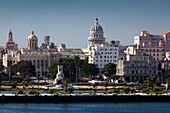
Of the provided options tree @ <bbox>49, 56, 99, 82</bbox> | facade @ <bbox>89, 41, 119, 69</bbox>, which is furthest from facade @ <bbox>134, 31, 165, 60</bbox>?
tree @ <bbox>49, 56, 99, 82</bbox>

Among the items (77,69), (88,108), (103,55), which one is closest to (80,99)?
(88,108)

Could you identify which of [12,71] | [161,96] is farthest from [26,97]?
[12,71]

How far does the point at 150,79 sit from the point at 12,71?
40.0 metres

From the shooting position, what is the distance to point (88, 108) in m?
78.2

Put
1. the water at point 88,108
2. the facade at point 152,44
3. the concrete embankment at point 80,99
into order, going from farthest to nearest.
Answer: the facade at point 152,44 → the concrete embankment at point 80,99 → the water at point 88,108

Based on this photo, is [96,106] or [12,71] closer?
[96,106]

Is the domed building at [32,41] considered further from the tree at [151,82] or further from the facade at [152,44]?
the tree at [151,82]

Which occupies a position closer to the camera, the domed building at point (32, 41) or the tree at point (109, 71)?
the tree at point (109, 71)

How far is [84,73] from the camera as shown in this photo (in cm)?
14650

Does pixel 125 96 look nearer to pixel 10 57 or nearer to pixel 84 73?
pixel 84 73

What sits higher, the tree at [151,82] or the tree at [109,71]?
the tree at [109,71]

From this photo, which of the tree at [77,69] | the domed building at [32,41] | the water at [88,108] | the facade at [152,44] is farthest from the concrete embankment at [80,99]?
the domed building at [32,41]

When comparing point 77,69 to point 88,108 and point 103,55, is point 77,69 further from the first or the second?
point 88,108

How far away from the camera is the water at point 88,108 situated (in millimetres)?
75062
